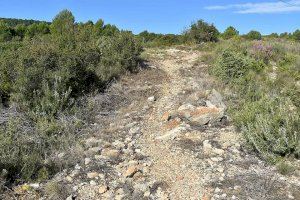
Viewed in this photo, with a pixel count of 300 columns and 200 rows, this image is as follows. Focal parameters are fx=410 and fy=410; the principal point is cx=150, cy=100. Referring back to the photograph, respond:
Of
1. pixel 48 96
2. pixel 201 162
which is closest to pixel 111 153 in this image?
pixel 201 162

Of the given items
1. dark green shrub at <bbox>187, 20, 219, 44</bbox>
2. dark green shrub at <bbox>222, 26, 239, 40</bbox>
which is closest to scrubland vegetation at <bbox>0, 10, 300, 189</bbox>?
dark green shrub at <bbox>187, 20, 219, 44</bbox>

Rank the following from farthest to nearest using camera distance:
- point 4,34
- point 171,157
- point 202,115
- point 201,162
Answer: point 4,34
point 202,115
point 171,157
point 201,162

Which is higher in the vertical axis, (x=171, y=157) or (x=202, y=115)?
(x=202, y=115)

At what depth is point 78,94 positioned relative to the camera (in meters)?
9.07

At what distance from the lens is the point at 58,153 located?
6.50 m

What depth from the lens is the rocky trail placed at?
5.40 m

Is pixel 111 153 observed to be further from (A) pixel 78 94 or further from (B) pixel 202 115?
(A) pixel 78 94

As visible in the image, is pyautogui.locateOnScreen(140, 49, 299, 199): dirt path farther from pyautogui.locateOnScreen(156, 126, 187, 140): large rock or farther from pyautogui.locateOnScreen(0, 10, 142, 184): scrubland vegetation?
pyautogui.locateOnScreen(0, 10, 142, 184): scrubland vegetation

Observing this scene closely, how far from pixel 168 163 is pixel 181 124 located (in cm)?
150

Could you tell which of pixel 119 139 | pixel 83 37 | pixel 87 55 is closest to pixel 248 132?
pixel 119 139

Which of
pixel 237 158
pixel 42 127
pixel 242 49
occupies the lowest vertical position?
pixel 237 158

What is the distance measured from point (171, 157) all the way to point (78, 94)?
3481 mm

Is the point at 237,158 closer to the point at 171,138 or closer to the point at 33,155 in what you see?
the point at 171,138

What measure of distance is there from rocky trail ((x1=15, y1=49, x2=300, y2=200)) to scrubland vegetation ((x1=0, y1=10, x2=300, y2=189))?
330mm
